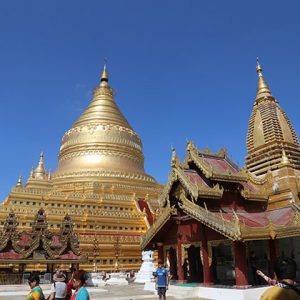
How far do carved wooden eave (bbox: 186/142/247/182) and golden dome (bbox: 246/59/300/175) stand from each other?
11150 millimetres

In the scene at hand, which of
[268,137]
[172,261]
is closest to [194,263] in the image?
[172,261]

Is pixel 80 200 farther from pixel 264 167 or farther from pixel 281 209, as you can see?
pixel 281 209

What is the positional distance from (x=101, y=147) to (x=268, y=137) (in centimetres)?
2159

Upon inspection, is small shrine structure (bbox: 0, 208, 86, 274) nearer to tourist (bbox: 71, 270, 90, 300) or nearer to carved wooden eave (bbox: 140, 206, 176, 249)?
carved wooden eave (bbox: 140, 206, 176, 249)

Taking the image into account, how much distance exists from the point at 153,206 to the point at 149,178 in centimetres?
625

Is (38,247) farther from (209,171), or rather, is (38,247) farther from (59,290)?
(59,290)

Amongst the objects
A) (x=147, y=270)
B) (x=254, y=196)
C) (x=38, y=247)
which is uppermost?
(x=254, y=196)

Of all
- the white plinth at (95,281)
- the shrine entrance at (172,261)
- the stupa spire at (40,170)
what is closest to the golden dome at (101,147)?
the stupa spire at (40,170)

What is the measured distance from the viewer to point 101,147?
4397 centimetres

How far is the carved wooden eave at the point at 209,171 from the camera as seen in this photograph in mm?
15133

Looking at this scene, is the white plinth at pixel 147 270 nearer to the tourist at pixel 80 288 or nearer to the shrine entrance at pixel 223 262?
the shrine entrance at pixel 223 262

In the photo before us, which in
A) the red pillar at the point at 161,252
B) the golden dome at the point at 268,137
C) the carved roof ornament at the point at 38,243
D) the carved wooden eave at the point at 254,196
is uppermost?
the golden dome at the point at 268,137

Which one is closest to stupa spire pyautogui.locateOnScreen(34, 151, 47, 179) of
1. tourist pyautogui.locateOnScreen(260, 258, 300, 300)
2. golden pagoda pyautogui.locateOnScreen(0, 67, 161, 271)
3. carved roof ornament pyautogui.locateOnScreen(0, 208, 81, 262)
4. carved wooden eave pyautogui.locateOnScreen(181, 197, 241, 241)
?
golden pagoda pyautogui.locateOnScreen(0, 67, 161, 271)

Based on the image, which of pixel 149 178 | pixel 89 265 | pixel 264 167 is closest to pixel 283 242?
pixel 264 167
